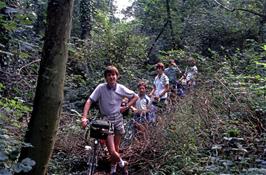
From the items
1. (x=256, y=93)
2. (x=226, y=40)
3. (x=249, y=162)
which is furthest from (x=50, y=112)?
(x=226, y=40)

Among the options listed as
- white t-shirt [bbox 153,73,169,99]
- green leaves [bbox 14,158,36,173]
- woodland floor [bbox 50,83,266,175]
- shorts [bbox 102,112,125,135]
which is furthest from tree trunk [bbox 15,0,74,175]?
white t-shirt [bbox 153,73,169,99]

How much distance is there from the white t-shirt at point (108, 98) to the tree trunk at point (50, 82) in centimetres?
205

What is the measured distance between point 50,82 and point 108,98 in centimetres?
219

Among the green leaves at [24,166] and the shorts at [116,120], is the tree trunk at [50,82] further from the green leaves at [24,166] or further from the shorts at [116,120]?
the shorts at [116,120]

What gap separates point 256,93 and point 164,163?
94.2 inches

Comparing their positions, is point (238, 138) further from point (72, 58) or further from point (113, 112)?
point (72, 58)

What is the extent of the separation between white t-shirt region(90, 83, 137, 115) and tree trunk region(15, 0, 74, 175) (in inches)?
80.8

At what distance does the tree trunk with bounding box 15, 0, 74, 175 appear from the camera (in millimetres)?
4371

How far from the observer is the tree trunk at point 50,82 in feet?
14.3

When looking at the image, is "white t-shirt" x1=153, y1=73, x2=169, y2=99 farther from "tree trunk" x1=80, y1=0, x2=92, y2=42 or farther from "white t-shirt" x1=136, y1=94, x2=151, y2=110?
"tree trunk" x1=80, y1=0, x2=92, y2=42

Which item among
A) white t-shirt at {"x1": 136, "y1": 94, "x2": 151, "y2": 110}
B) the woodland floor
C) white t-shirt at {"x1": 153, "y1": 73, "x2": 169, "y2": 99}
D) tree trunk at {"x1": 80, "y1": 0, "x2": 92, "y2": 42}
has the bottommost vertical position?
the woodland floor

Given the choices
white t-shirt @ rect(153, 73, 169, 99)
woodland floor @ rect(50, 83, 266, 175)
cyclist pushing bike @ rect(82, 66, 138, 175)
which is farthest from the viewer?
white t-shirt @ rect(153, 73, 169, 99)

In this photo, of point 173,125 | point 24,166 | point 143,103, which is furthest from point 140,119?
point 24,166

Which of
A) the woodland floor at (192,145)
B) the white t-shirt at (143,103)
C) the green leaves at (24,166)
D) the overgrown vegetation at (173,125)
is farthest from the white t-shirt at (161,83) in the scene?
the green leaves at (24,166)
